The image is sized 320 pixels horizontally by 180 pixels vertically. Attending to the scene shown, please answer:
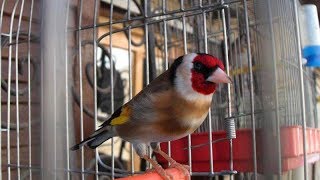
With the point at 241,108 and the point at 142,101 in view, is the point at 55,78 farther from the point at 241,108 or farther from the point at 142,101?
the point at 241,108

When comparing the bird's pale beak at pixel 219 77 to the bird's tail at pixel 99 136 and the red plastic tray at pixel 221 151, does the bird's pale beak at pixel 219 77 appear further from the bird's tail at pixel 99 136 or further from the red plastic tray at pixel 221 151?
the bird's tail at pixel 99 136

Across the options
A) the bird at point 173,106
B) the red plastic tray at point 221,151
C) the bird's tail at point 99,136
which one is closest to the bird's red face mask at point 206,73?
the bird at point 173,106

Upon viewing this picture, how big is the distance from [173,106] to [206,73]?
0.37 ft

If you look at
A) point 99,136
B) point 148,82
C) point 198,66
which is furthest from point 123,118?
point 148,82

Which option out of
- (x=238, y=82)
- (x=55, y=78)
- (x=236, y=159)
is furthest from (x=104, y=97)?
(x=55, y=78)

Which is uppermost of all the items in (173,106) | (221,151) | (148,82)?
(148,82)

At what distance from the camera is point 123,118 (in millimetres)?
1030

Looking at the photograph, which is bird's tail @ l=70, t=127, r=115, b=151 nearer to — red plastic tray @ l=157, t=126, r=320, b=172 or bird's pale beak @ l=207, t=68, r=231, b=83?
red plastic tray @ l=157, t=126, r=320, b=172

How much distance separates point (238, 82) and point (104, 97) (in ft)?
2.38

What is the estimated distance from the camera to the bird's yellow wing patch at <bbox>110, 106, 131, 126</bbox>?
3.37ft

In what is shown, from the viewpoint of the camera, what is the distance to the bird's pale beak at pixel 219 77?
2.94 ft

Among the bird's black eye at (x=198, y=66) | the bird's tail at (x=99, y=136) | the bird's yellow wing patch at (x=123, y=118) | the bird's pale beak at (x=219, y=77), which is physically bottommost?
the bird's tail at (x=99, y=136)

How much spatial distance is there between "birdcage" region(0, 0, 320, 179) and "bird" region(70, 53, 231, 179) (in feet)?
0.25

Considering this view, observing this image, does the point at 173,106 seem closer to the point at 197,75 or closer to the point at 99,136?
the point at 197,75
